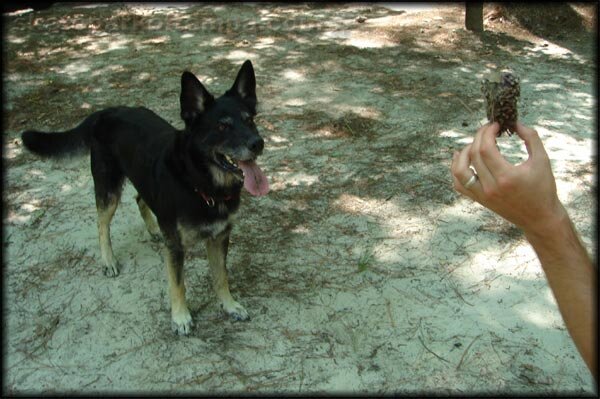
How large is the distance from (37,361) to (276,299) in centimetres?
175

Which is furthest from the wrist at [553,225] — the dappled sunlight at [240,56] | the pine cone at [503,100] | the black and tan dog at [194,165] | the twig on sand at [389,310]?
the dappled sunlight at [240,56]

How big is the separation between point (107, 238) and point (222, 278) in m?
1.19

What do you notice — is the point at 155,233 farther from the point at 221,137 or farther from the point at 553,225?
the point at 553,225

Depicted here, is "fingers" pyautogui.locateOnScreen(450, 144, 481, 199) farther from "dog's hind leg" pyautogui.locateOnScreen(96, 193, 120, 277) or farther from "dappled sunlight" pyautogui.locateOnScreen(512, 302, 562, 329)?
"dog's hind leg" pyautogui.locateOnScreen(96, 193, 120, 277)

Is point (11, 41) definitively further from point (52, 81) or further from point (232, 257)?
point (232, 257)

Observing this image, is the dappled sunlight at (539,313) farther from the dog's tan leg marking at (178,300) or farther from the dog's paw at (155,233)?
the dog's paw at (155,233)

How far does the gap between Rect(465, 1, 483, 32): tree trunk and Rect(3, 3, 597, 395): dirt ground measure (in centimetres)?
93

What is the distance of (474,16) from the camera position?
10117 millimetres

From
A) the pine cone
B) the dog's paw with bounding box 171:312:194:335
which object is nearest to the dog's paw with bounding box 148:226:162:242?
the dog's paw with bounding box 171:312:194:335

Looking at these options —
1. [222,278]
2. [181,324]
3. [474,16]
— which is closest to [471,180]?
[222,278]

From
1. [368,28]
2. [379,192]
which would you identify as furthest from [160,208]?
[368,28]

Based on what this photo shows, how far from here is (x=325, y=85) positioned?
8.20m

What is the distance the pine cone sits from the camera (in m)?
2.41

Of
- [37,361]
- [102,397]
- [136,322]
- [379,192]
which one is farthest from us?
[379,192]
